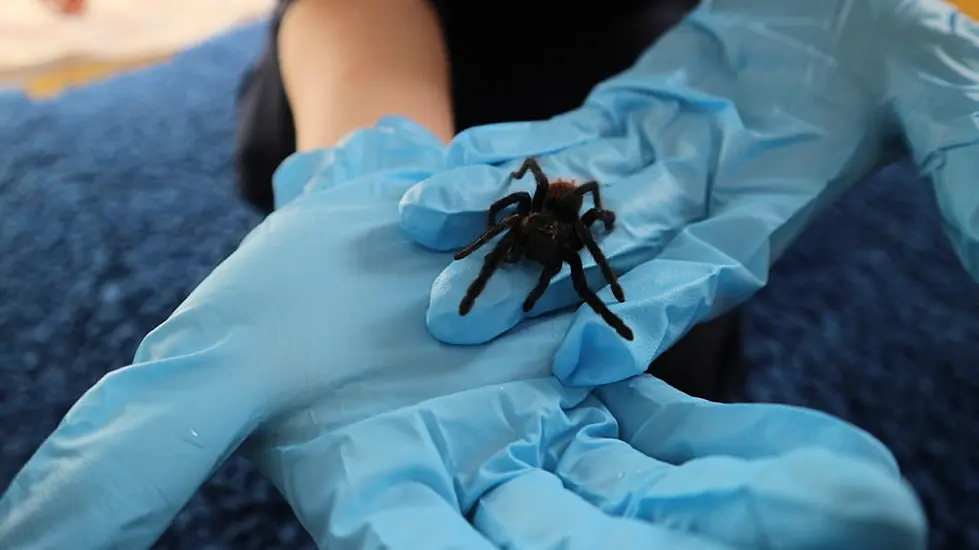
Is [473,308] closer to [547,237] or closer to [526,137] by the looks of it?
[547,237]

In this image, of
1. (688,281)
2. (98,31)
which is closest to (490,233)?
(688,281)

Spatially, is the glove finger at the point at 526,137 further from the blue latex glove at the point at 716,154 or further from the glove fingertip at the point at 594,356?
the glove fingertip at the point at 594,356

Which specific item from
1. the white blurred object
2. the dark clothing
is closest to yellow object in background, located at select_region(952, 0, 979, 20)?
the dark clothing

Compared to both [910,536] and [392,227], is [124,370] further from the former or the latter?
[910,536]

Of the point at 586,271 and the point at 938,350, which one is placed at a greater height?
the point at 586,271

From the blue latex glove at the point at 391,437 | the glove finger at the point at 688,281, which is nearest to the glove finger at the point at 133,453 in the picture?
the blue latex glove at the point at 391,437

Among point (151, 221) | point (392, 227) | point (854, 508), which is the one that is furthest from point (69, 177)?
point (854, 508)

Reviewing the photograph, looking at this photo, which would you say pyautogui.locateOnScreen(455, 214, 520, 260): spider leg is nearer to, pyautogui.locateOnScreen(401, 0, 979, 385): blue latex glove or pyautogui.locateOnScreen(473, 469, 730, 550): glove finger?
pyautogui.locateOnScreen(401, 0, 979, 385): blue latex glove
